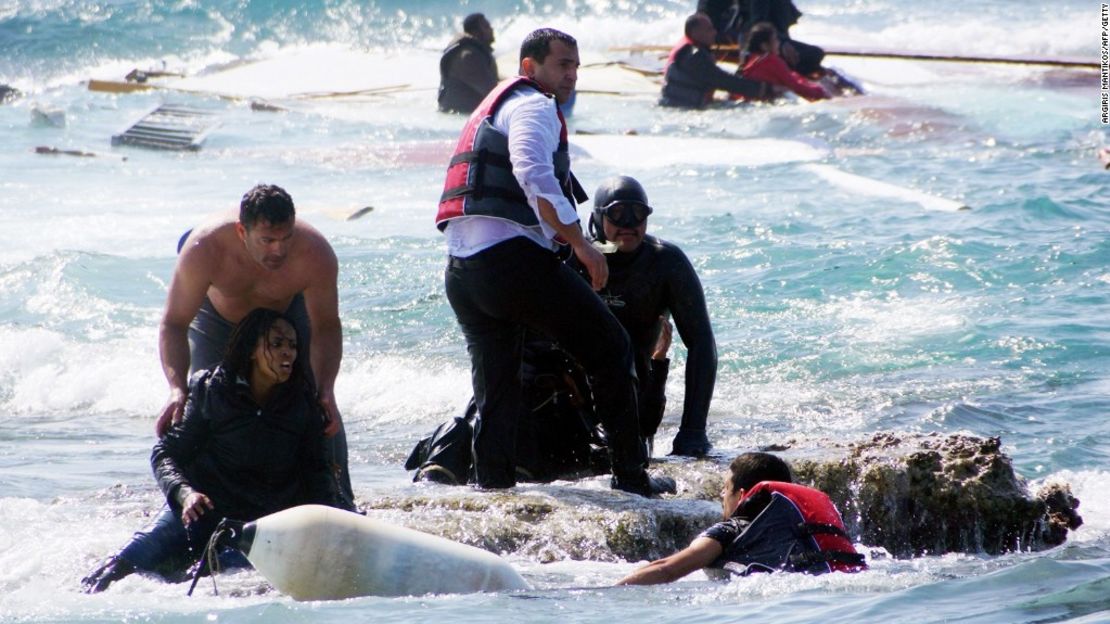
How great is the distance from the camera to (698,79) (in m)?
18.9

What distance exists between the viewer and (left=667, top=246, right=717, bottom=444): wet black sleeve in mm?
6520

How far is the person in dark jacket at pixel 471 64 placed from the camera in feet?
58.4

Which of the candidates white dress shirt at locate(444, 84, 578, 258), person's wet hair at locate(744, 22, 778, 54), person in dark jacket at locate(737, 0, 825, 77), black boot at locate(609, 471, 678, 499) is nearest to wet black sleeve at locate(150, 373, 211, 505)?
white dress shirt at locate(444, 84, 578, 258)

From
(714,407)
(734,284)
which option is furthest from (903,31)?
(714,407)

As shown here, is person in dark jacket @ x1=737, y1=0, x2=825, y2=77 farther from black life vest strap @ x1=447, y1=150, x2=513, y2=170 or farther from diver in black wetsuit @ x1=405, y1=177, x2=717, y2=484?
black life vest strap @ x1=447, y1=150, x2=513, y2=170

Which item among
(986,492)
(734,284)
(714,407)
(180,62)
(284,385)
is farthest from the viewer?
(180,62)

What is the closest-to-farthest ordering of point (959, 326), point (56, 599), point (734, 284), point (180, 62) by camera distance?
point (56, 599) → point (959, 326) → point (734, 284) → point (180, 62)

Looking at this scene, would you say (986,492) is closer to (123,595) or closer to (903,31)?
(123,595)

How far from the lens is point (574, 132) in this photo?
703 inches

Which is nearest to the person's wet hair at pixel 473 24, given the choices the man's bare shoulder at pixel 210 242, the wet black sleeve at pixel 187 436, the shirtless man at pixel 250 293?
the shirtless man at pixel 250 293

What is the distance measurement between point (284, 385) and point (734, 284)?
6.80 meters

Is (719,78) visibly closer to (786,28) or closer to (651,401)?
(786,28)

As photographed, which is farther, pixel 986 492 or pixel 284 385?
pixel 986 492

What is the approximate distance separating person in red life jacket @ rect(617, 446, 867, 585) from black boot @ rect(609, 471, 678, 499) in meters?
0.90
